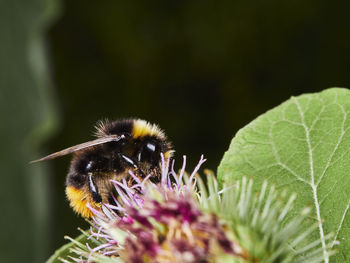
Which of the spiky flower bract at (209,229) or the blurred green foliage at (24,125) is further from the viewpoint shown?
the blurred green foliage at (24,125)

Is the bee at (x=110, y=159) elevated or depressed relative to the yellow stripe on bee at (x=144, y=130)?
depressed

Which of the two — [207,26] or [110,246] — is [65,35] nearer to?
[207,26]

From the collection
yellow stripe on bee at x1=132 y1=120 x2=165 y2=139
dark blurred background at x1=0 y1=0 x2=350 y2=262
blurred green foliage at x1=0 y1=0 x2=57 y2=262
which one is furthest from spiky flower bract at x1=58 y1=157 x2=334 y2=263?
dark blurred background at x1=0 y1=0 x2=350 y2=262

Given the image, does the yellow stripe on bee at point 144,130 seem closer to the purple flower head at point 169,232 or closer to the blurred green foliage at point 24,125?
the purple flower head at point 169,232

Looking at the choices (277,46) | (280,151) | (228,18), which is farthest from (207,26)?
(280,151)

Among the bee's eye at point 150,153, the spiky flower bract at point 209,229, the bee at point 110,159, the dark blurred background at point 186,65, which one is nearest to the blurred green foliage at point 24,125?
the dark blurred background at point 186,65

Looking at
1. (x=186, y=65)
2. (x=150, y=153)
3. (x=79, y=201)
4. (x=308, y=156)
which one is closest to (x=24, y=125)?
(x=79, y=201)

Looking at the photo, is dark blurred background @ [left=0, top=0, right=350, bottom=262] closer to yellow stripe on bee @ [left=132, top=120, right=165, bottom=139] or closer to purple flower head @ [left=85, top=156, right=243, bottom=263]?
yellow stripe on bee @ [left=132, top=120, right=165, bottom=139]
